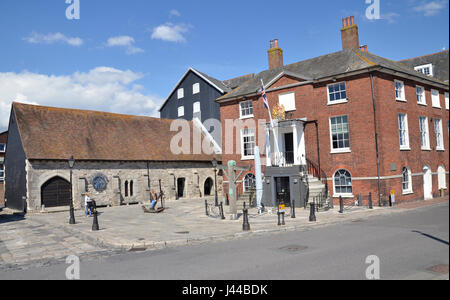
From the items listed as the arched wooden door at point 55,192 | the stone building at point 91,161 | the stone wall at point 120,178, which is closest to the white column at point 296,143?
the stone building at point 91,161

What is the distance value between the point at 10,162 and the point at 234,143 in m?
20.1

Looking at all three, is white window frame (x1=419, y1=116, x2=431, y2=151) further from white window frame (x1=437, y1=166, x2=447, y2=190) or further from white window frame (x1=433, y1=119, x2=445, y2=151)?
white window frame (x1=437, y1=166, x2=447, y2=190)

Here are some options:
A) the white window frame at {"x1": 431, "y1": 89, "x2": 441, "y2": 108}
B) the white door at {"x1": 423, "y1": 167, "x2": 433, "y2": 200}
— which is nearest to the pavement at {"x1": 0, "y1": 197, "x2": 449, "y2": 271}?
the white door at {"x1": 423, "y1": 167, "x2": 433, "y2": 200}

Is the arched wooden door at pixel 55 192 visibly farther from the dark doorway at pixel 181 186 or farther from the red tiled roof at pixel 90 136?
the dark doorway at pixel 181 186

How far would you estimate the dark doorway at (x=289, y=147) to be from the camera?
1053 inches

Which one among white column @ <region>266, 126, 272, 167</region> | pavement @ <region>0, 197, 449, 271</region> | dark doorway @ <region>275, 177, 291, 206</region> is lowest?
pavement @ <region>0, 197, 449, 271</region>

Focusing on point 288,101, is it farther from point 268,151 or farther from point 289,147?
point 268,151

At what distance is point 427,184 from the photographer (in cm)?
2597

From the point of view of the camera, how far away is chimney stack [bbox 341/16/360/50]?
88.4 feet

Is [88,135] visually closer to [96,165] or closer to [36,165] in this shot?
[96,165]

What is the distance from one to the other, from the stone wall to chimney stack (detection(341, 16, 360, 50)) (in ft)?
62.7

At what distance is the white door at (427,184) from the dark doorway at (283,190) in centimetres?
982

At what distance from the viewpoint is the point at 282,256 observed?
9297mm

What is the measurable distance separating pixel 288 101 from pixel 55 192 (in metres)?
19.3
